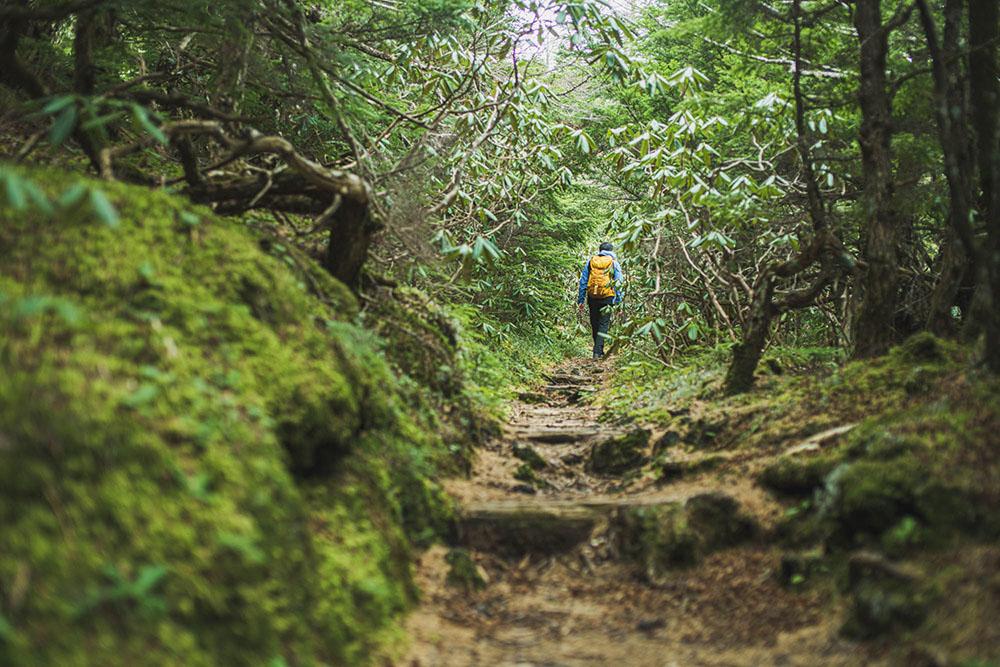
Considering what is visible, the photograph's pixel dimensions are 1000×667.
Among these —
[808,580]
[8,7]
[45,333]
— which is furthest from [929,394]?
[8,7]

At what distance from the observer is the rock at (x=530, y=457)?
6275 mm

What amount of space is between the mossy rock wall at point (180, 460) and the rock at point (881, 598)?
2.15m

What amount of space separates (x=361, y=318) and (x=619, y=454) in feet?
8.76

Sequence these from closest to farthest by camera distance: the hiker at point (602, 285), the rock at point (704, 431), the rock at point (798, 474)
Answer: the rock at point (798, 474) → the rock at point (704, 431) → the hiker at point (602, 285)

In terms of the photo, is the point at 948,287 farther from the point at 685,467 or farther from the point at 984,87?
the point at 685,467

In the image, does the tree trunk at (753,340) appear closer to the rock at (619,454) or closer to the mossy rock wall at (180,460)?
the rock at (619,454)

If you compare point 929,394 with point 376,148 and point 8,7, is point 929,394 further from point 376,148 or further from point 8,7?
point 8,7

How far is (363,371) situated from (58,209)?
1.91m

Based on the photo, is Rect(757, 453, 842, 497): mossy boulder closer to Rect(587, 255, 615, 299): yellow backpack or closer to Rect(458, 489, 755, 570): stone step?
Rect(458, 489, 755, 570): stone step

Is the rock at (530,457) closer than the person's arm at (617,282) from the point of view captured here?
Yes

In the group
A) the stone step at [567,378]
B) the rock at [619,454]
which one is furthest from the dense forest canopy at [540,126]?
the stone step at [567,378]

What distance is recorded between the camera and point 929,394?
455 cm

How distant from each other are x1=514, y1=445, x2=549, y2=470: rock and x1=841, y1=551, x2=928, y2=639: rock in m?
3.17

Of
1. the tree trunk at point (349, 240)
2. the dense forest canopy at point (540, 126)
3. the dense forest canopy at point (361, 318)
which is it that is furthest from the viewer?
the tree trunk at point (349, 240)
